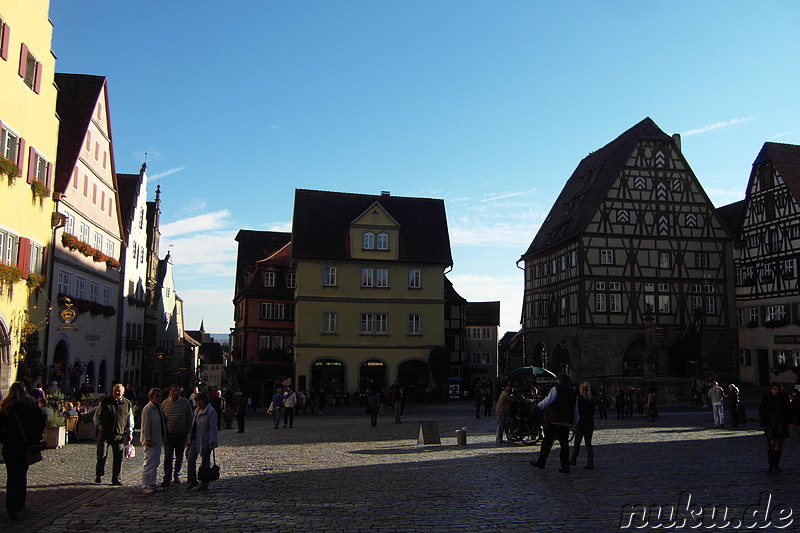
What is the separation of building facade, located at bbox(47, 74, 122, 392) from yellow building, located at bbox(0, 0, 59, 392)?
1113 mm

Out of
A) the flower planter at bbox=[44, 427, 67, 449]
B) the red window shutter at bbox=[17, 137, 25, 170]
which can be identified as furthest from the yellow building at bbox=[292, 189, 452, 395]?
the flower planter at bbox=[44, 427, 67, 449]

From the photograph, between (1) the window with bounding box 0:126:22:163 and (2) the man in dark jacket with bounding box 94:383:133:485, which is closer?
(2) the man in dark jacket with bounding box 94:383:133:485

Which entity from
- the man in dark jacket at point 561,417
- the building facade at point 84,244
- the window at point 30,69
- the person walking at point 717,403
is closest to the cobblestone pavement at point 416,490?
the man in dark jacket at point 561,417

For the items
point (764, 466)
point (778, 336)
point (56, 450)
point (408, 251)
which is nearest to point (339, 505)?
point (764, 466)

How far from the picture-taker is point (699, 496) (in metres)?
10.3

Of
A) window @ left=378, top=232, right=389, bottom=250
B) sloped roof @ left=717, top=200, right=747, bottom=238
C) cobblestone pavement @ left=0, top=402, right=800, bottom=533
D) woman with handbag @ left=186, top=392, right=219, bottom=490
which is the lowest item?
cobblestone pavement @ left=0, top=402, right=800, bottom=533

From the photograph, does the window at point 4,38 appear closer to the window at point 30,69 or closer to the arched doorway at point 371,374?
the window at point 30,69

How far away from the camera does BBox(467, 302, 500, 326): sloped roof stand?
3250 inches

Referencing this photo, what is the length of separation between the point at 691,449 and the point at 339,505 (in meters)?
10.9

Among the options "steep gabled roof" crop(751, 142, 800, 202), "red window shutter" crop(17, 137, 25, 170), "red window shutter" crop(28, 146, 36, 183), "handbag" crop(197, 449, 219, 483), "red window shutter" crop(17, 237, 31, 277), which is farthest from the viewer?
"steep gabled roof" crop(751, 142, 800, 202)

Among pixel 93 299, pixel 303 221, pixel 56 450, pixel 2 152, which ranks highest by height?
pixel 303 221

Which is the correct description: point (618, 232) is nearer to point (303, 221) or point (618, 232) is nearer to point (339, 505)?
point (303, 221)

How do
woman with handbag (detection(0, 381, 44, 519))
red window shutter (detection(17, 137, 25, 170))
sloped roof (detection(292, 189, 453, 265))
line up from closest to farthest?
woman with handbag (detection(0, 381, 44, 519)), red window shutter (detection(17, 137, 25, 170)), sloped roof (detection(292, 189, 453, 265))

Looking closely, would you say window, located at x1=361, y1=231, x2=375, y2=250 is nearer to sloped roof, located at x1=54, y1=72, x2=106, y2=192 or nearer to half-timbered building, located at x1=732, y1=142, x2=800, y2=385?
sloped roof, located at x1=54, y1=72, x2=106, y2=192
